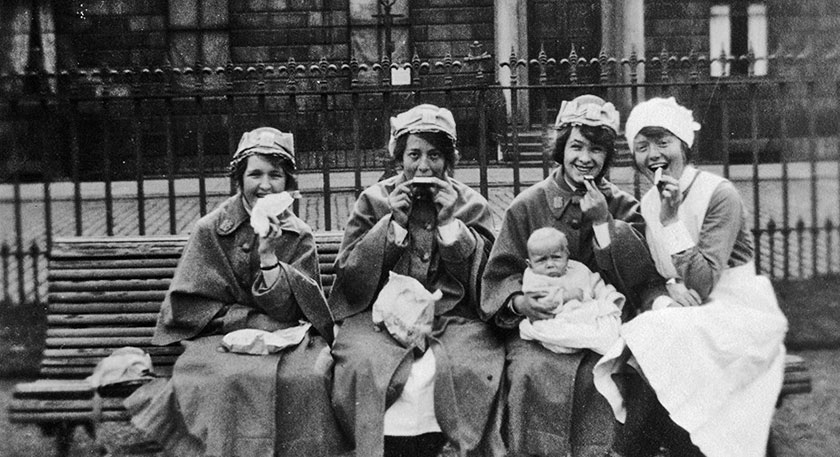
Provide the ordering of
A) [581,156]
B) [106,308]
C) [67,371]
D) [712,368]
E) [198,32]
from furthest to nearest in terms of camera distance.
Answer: [198,32] → [106,308] → [67,371] → [581,156] → [712,368]

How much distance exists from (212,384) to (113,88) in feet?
36.5

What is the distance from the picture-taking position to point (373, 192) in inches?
175

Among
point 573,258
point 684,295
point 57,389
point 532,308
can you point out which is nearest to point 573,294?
point 532,308

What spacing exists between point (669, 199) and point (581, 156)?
45 cm

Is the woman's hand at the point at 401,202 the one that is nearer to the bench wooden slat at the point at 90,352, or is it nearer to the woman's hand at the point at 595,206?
the woman's hand at the point at 595,206

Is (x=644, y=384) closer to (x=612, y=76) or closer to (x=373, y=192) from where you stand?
(x=373, y=192)

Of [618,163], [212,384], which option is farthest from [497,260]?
[618,163]

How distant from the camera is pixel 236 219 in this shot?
14.0 ft

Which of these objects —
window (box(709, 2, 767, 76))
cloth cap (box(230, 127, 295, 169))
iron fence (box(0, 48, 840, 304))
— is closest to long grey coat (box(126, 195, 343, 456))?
cloth cap (box(230, 127, 295, 169))

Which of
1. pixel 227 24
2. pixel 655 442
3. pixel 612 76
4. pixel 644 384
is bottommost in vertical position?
pixel 655 442

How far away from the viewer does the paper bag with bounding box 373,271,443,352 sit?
4047 millimetres

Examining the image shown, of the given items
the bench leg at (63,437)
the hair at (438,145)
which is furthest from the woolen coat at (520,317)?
the bench leg at (63,437)

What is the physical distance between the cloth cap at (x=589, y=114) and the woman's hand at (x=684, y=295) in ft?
2.44

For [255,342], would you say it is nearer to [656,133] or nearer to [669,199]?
[669,199]
